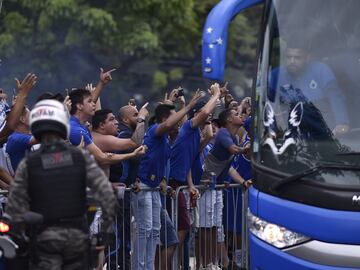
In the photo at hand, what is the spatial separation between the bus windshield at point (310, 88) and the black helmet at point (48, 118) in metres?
1.78

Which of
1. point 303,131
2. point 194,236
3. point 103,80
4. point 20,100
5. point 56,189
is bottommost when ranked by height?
point 194,236

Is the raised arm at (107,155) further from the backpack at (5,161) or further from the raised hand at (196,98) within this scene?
the raised hand at (196,98)

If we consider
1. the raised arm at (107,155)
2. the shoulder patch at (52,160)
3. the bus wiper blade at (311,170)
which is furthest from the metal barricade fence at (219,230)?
the shoulder patch at (52,160)

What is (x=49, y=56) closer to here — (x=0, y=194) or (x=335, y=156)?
(x=0, y=194)

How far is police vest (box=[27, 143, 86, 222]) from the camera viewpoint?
766 centimetres

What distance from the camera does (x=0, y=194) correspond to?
9883 millimetres

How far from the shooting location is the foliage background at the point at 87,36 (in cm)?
3030

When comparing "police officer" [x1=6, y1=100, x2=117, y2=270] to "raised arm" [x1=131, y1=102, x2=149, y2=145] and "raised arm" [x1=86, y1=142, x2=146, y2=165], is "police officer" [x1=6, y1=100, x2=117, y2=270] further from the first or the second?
"raised arm" [x1=131, y1=102, x2=149, y2=145]

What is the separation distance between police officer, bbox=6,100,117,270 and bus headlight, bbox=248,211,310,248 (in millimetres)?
1273

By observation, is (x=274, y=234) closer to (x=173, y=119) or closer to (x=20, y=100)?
(x=20, y=100)

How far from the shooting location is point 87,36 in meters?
31.2

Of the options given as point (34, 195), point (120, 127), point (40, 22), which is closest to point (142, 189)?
point (120, 127)

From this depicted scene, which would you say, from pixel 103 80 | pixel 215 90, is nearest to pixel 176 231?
pixel 215 90

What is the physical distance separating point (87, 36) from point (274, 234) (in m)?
23.7
